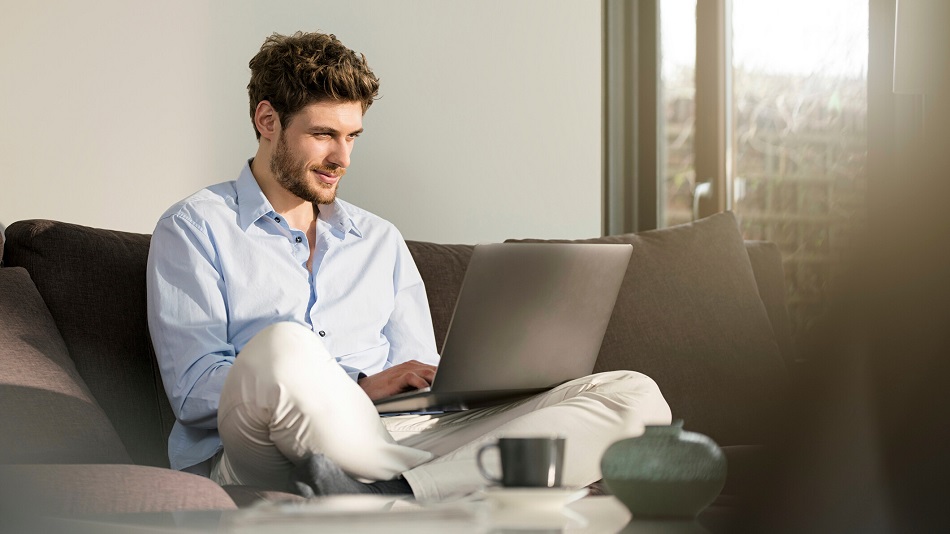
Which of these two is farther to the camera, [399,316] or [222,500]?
[399,316]

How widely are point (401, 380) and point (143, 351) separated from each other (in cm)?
51

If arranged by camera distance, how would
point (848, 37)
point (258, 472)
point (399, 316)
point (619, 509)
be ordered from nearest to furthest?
point (619, 509)
point (258, 472)
point (399, 316)
point (848, 37)

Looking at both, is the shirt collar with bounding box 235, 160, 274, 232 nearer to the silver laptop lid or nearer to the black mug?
the silver laptop lid

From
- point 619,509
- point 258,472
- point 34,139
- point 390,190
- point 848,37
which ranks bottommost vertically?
point 258,472

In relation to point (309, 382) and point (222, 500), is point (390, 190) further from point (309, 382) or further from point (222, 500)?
point (222, 500)

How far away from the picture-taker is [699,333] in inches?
89.9

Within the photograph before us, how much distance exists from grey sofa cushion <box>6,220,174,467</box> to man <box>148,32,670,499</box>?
0.10 meters

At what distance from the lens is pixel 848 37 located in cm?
297

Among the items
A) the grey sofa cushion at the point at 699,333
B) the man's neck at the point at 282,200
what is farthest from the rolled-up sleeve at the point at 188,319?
the grey sofa cushion at the point at 699,333

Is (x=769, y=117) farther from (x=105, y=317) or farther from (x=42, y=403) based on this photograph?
(x=42, y=403)

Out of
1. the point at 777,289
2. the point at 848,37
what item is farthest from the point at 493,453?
the point at 848,37

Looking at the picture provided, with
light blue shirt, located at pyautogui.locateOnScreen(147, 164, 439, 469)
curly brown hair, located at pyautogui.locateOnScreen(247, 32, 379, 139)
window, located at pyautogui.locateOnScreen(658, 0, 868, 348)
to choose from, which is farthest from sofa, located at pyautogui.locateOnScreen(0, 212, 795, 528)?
window, located at pyautogui.locateOnScreen(658, 0, 868, 348)

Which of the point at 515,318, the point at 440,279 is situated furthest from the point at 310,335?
the point at 440,279

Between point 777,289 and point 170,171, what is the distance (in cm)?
155
